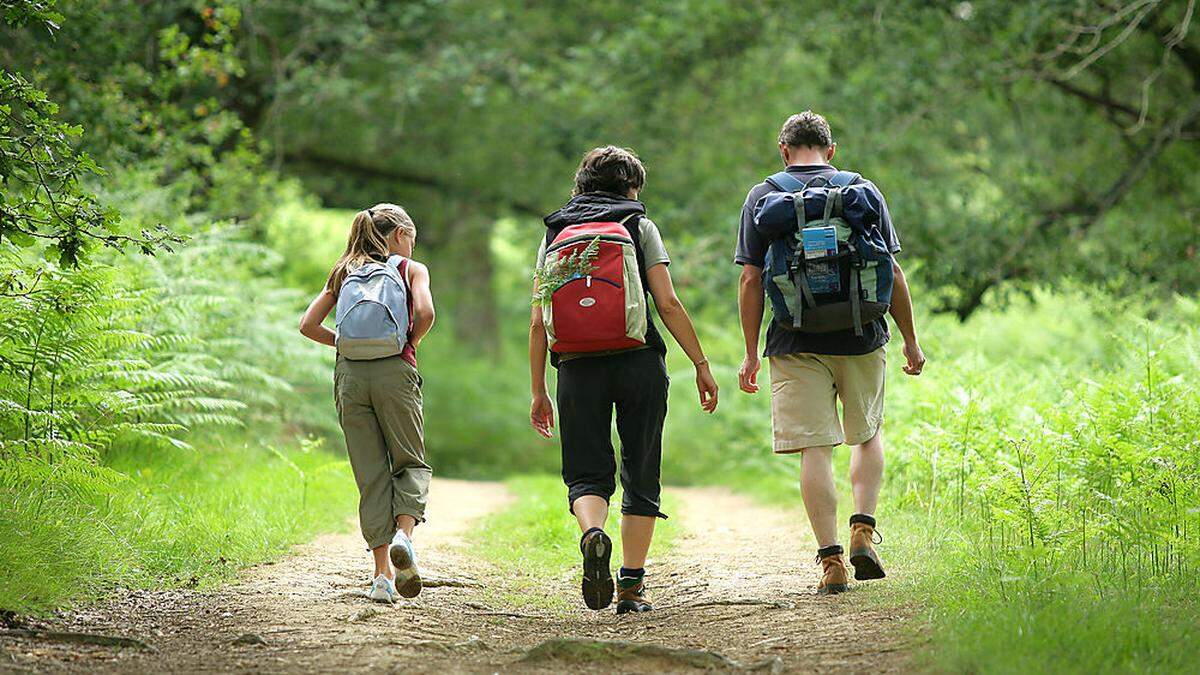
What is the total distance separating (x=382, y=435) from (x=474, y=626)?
101 cm

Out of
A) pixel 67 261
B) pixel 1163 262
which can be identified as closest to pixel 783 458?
pixel 1163 262

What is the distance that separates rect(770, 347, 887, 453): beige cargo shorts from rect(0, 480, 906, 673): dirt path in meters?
0.75

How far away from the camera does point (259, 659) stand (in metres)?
4.47

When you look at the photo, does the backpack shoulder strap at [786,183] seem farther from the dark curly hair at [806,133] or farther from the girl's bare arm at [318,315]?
the girl's bare arm at [318,315]

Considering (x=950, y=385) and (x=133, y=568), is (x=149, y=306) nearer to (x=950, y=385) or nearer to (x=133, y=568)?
(x=133, y=568)

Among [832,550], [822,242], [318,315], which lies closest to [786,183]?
[822,242]

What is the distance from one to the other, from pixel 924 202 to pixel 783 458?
3.51 m

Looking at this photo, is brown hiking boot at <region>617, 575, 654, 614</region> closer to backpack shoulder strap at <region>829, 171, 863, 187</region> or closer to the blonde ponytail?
the blonde ponytail

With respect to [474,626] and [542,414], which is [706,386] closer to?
[542,414]

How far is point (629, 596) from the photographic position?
18.7ft

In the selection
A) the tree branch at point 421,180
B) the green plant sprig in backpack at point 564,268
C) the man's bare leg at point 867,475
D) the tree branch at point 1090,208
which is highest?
the tree branch at point 421,180

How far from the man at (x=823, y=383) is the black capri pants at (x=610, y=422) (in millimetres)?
524

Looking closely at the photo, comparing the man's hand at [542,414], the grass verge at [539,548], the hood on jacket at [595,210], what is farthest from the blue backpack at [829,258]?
the grass verge at [539,548]

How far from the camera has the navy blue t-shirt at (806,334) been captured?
5.73 metres
